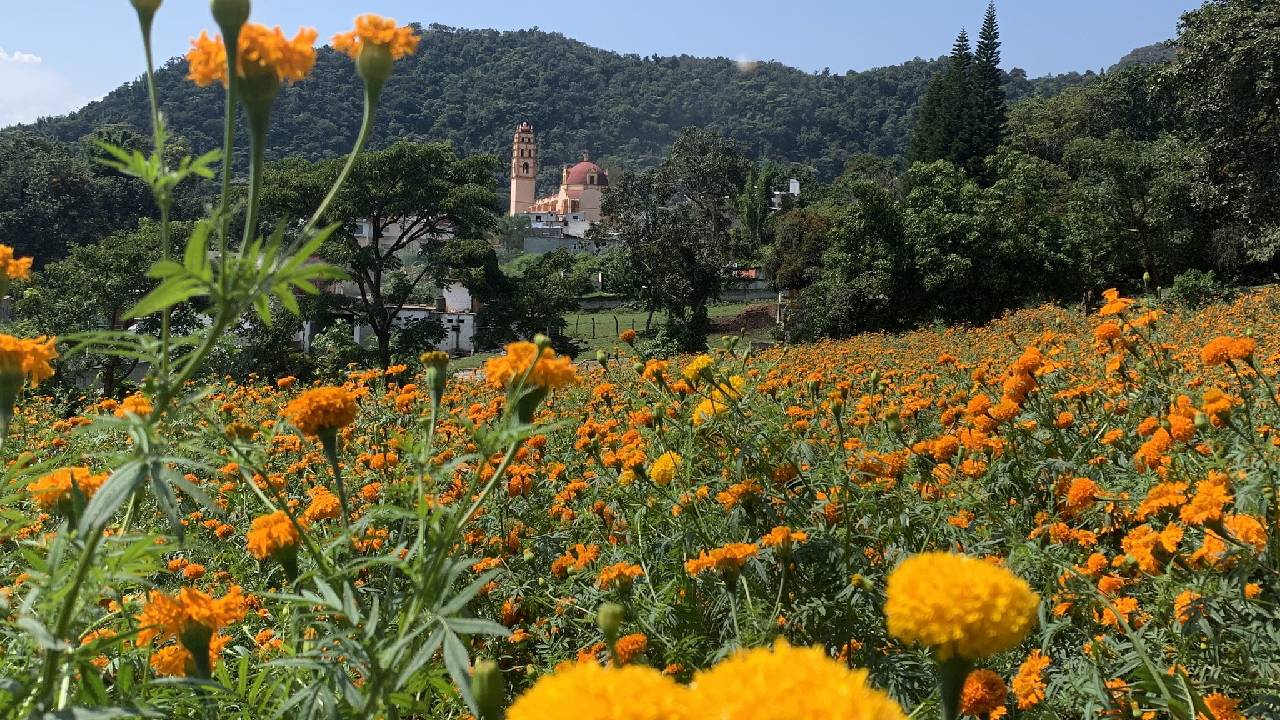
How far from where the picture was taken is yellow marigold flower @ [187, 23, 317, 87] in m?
1.02

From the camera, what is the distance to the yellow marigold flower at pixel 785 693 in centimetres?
46

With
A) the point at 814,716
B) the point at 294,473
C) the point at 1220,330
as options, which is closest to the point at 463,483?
the point at 294,473

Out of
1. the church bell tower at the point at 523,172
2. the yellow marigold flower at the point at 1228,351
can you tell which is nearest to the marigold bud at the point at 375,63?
the yellow marigold flower at the point at 1228,351

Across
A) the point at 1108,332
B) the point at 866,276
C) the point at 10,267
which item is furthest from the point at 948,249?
the point at 10,267

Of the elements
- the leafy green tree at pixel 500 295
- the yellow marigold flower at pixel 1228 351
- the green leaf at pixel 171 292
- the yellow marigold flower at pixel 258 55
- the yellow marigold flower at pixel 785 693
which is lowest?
the leafy green tree at pixel 500 295

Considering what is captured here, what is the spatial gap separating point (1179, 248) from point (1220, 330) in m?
16.4

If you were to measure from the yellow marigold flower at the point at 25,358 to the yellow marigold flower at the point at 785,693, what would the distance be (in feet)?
3.77

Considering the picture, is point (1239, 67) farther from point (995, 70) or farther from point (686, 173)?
point (995, 70)

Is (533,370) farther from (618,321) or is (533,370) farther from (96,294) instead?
(618,321)

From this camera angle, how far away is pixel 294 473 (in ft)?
11.3

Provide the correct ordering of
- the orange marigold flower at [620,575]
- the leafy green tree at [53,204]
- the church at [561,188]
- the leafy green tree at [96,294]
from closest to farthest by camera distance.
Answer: the orange marigold flower at [620,575]
the leafy green tree at [96,294]
the leafy green tree at [53,204]
the church at [561,188]

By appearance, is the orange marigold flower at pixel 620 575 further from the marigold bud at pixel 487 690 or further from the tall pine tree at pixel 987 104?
the tall pine tree at pixel 987 104

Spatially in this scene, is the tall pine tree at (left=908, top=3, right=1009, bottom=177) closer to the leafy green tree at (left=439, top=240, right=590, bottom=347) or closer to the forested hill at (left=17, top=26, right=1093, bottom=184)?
the leafy green tree at (left=439, top=240, right=590, bottom=347)

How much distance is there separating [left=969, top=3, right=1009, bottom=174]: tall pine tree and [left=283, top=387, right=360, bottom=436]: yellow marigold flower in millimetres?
36639
